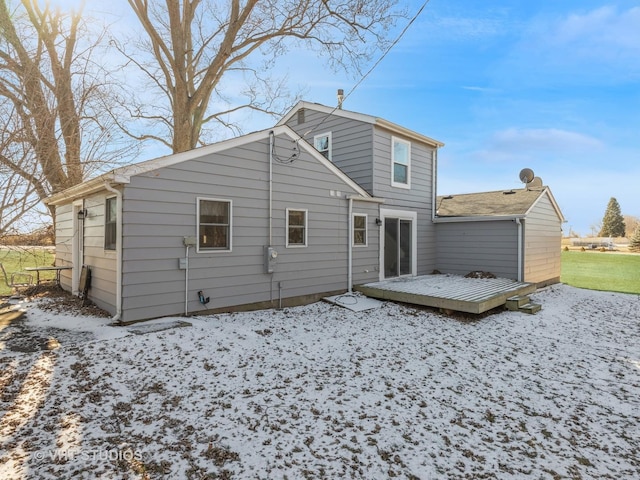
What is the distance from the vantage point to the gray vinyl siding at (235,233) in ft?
18.8

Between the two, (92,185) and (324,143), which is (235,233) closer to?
(92,185)

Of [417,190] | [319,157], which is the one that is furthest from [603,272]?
[319,157]

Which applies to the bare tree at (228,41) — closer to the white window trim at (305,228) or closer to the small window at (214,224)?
the white window trim at (305,228)

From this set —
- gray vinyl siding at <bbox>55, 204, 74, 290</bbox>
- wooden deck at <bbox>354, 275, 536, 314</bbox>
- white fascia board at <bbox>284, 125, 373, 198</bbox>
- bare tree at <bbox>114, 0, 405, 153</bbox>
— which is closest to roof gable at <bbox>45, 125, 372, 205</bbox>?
white fascia board at <bbox>284, 125, 373, 198</bbox>

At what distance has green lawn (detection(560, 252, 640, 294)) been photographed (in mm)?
14169

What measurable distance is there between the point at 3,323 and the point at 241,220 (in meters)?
4.65

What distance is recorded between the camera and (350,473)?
8.58ft

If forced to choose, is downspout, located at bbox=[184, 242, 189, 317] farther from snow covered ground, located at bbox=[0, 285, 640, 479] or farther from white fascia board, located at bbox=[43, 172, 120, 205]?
white fascia board, located at bbox=[43, 172, 120, 205]

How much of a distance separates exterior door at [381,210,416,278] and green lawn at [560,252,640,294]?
8.14 metres

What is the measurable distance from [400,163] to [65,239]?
10.4m

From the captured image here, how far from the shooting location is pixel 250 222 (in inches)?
285

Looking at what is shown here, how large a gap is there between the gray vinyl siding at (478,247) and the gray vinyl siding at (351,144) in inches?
169

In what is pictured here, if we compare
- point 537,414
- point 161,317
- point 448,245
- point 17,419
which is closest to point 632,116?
point 448,245

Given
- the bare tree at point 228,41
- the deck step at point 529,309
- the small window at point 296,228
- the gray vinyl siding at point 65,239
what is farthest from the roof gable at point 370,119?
the gray vinyl siding at point 65,239
